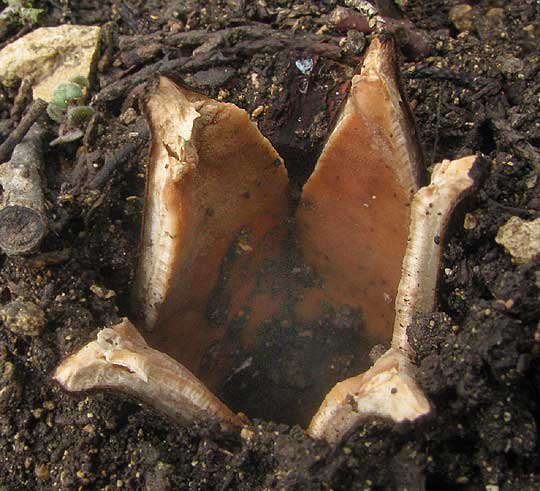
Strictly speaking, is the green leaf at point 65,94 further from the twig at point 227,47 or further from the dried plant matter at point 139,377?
the dried plant matter at point 139,377

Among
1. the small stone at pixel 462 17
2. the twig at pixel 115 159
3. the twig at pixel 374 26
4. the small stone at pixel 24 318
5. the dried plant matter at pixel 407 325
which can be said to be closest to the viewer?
the dried plant matter at pixel 407 325

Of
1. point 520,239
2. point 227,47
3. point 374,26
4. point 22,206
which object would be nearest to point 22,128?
point 22,206

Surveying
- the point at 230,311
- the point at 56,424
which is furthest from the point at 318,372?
the point at 56,424

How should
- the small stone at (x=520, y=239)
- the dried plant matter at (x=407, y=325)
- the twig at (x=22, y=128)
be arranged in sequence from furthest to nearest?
the twig at (x=22, y=128) < the small stone at (x=520, y=239) < the dried plant matter at (x=407, y=325)

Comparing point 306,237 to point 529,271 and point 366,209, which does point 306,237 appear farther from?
point 529,271

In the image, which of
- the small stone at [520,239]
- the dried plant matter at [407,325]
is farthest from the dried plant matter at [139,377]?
the small stone at [520,239]

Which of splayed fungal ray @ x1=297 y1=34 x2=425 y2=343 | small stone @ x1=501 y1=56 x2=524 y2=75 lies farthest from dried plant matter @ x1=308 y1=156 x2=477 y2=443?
small stone @ x1=501 y1=56 x2=524 y2=75
